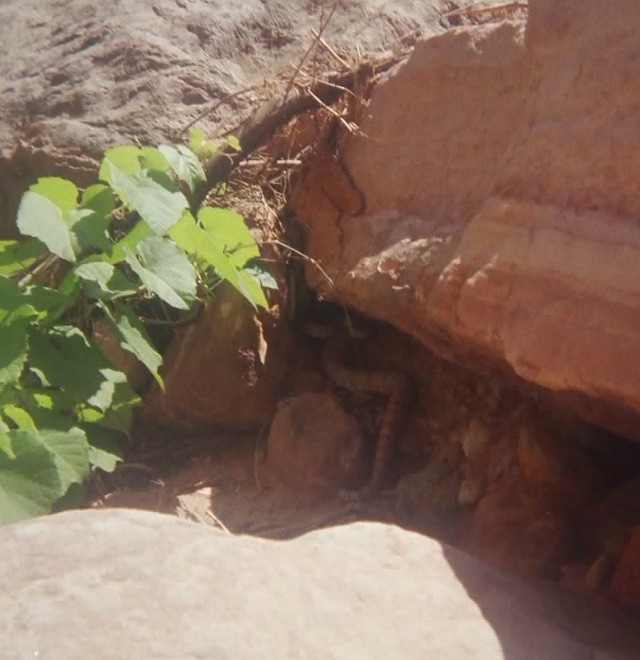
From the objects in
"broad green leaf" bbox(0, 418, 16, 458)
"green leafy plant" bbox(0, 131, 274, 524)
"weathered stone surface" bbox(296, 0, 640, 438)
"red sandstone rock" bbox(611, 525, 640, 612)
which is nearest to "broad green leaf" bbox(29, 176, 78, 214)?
"green leafy plant" bbox(0, 131, 274, 524)

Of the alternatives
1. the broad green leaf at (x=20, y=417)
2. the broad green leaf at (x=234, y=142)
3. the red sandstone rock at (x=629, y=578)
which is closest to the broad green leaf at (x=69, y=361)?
the broad green leaf at (x=20, y=417)

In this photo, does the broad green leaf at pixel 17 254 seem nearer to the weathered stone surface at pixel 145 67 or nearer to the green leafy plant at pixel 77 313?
the green leafy plant at pixel 77 313

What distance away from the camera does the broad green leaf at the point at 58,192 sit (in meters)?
1.87

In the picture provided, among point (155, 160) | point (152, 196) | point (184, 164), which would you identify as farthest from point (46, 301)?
point (184, 164)

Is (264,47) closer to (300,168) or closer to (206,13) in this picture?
(206,13)

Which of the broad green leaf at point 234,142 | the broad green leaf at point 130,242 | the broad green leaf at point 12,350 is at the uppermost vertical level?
the broad green leaf at point 234,142

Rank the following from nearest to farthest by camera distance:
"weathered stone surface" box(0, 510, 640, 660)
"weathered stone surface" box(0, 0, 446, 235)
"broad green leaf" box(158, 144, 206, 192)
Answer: "weathered stone surface" box(0, 510, 640, 660) < "broad green leaf" box(158, 144, 206, 192) < "weathered stone surface" box(0, 0, 446, 235)

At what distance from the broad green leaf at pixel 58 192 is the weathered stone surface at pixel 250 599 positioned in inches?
31.6

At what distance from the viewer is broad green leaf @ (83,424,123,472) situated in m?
1.89

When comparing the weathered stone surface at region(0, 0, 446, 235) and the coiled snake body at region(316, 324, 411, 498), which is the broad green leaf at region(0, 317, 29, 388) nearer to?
the coiled snake body at region(316, 324, 411, 498)

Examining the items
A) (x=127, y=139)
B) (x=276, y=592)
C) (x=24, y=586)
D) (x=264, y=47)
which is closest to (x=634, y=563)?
(x=276, y=592)

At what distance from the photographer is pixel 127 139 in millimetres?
2807

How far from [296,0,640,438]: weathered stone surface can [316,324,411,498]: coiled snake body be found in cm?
25

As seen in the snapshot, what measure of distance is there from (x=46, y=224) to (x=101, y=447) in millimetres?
466
